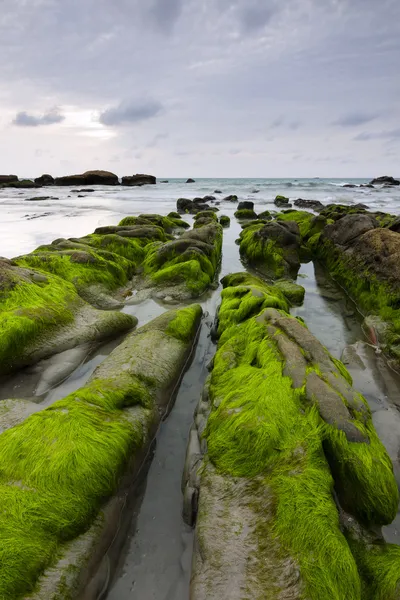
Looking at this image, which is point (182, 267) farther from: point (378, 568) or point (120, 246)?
point (378, 568)

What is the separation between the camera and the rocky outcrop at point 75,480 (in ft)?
7.22

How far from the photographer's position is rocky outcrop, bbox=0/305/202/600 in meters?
2.20

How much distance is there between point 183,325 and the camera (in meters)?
5.58

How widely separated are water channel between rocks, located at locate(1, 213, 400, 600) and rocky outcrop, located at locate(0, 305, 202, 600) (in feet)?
0.50

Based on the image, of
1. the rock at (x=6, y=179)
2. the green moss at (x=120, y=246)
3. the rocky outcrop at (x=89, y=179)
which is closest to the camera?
the green moss at (x=120, y=246)

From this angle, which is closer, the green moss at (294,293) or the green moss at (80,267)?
the green moss at (80,267)

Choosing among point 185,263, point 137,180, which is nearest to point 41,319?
point 185,263

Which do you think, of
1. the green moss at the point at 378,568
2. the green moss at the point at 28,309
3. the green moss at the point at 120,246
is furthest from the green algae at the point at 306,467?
the green moss at the point at 120,246

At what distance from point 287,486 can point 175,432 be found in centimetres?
157

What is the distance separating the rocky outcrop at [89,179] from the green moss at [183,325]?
64.6m

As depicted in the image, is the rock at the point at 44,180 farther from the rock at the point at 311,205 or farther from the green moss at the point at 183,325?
the green moss at the point at 183,325

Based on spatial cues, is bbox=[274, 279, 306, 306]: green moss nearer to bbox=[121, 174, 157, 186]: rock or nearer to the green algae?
the green algae

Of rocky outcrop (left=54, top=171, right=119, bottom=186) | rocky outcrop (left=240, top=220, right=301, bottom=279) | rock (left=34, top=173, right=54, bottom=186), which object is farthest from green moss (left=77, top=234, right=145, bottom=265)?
rock (left=34, top=173, right=54, bottom=186)

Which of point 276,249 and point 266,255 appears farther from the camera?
point 266,255
